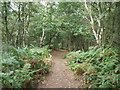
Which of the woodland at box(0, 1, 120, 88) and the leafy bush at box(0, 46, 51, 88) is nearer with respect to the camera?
the leafy bush at box(0, 46, 51, 88)

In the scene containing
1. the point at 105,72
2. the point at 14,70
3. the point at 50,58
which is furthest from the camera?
the point at 50,58

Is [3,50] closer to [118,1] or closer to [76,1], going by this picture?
[118,1]

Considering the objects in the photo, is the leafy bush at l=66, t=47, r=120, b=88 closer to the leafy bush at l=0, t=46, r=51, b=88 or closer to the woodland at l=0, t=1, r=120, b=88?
the woodland at l=0, t=1, r=120, b=88

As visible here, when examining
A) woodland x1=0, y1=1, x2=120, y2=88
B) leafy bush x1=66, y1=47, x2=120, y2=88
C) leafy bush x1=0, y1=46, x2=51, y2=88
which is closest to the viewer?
leafy bush x1=0, y1=46, x2=51, y2=88

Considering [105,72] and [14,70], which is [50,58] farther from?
[105,72]

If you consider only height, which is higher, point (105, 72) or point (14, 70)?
point (14, 70)

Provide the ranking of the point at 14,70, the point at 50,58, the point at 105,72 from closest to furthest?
the point at 14,70 < the point at 105,72 < the point at 50,58

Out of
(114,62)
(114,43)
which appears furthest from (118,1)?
(114,62)

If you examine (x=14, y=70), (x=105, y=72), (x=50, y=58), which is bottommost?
(x=50, y=58)

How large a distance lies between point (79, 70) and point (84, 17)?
6.05m

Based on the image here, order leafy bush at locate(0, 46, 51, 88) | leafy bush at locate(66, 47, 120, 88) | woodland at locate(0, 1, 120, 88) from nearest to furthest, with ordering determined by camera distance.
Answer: leafy bush at locate(0, 46, 51, 88), leafy bush at locate(66, 47, 120, 88), woodland at locate(0, 1, 120, 88)

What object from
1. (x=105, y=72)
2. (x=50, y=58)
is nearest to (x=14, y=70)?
(x=105, y=72)

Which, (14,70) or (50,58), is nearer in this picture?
(14,70)

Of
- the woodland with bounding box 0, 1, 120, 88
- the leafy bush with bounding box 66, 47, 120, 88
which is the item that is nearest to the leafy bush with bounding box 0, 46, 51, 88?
the woodland with bounding box 0, 1, 120, 88
